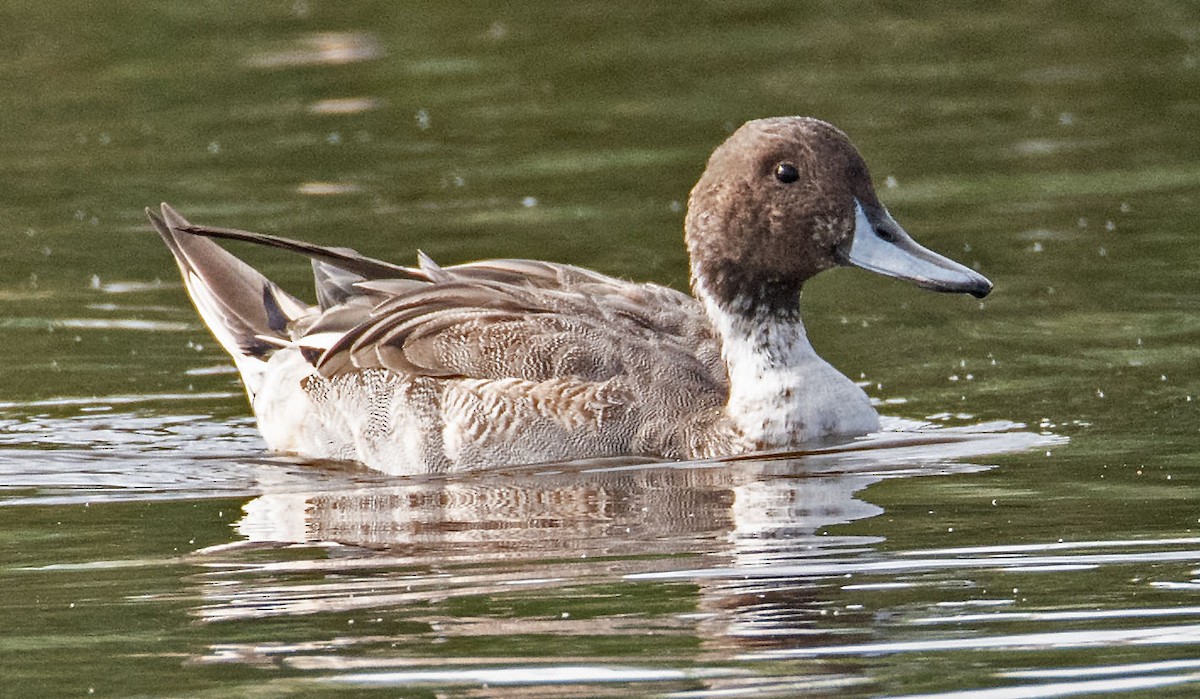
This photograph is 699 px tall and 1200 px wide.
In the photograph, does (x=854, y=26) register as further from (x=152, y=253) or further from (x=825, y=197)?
(x=825, y=197)

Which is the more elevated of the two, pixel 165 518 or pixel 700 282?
pixel 700 282

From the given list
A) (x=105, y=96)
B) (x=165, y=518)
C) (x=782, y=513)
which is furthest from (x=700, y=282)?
(x=105, y=96)

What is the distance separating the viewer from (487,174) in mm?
14414

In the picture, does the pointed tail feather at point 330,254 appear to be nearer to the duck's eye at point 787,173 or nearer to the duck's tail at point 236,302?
the duck's tail at point 236,302

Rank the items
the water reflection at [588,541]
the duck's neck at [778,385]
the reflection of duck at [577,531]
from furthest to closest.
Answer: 1. the duck's neck at [778,385]
2. the reflection of duck at [577,531]
3. the water reflection at [588,541]

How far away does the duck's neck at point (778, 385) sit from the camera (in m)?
9.39

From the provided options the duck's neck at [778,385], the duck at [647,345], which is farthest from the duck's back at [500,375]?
the duck's neck at [778,385]

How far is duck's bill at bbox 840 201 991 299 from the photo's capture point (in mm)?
9133

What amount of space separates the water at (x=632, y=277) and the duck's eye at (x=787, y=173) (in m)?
1.08

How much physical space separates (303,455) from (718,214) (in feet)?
6.86

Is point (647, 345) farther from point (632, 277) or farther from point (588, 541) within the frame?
point (632, 277)

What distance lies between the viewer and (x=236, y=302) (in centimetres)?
1084

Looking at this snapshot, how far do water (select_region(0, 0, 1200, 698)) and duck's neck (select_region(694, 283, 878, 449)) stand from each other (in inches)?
6.8

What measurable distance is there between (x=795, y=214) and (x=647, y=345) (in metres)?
0.79
